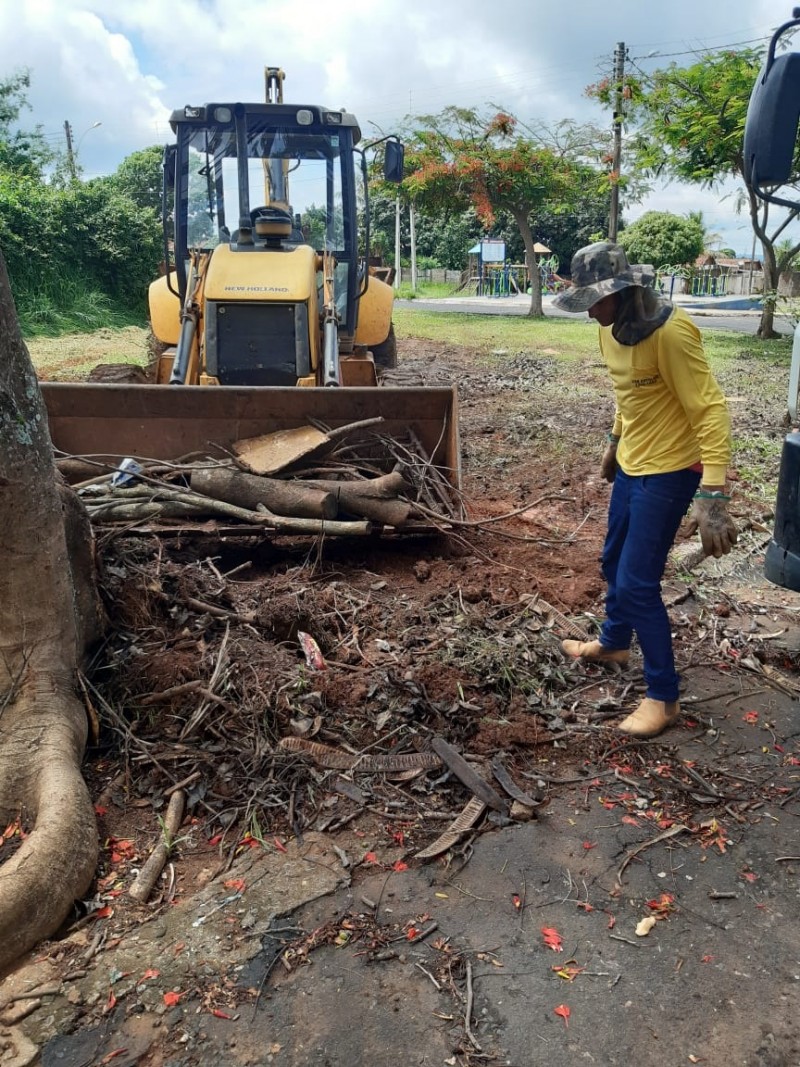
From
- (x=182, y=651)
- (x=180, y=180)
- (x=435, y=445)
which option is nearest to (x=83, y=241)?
(x=180, y=180)

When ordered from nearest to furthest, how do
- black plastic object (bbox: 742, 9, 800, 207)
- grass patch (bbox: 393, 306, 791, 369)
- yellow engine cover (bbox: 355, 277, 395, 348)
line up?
1. black plastic object (bbox: 742, 9, 800, 207)
2. yellow engine cover (bbox: 355, 277, 395, 348)
3. grass patch (bbox: 393, 306, 791, 369)

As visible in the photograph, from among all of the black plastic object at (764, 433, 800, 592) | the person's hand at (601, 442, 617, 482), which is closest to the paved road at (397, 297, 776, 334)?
the person's hand at (601, 442, 617, 482)

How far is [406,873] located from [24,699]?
1.59m

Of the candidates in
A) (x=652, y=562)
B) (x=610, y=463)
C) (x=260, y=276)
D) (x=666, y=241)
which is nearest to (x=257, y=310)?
(x=260, y=276)

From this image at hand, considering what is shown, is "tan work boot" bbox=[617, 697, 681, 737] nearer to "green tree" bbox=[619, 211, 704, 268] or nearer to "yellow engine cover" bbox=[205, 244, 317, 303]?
"yellow engine cover" bbox=[205, 244, 317, 303]

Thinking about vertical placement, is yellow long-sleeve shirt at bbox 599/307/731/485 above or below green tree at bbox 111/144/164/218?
below

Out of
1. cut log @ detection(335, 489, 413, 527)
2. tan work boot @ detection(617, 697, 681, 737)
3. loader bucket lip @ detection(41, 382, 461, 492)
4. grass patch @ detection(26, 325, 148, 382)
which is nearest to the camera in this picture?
tan work boot @ detection(617, 697, 681, 737)

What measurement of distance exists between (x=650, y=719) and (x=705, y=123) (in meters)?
15.8

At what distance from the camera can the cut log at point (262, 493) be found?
515 cm

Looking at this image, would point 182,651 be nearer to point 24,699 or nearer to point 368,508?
point 24,699

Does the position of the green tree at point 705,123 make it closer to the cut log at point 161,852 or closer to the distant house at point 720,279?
the cut log at point 161,852

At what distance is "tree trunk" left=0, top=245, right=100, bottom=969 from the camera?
9.30 feet

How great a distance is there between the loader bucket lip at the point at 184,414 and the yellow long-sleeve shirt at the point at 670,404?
1.97 meters

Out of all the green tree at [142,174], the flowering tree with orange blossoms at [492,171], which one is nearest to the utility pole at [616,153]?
the flowering tree with orange blossoms at [492,171]
